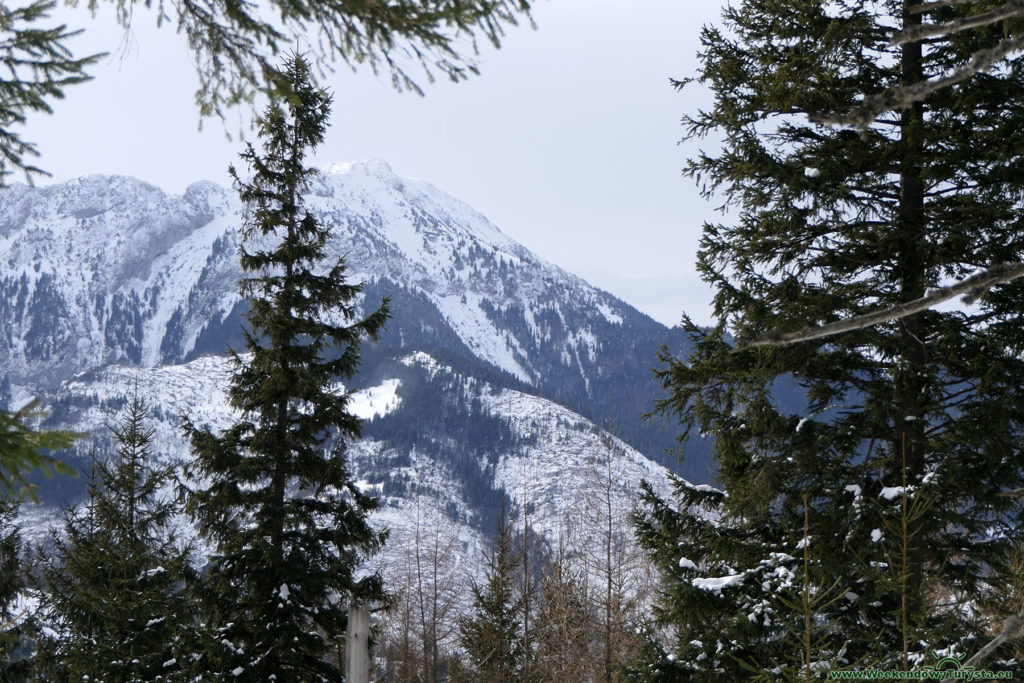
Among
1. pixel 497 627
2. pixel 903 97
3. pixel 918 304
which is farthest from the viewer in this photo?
pixel 497 627

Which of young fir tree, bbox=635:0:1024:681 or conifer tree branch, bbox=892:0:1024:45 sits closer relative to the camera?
conifer tree branch, bbox=892:0:1024:45

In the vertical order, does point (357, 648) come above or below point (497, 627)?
above

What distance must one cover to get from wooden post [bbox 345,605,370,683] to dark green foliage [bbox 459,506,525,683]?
1155cm

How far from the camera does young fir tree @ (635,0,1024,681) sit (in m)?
6.49

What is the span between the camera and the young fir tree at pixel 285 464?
1127 centimetres

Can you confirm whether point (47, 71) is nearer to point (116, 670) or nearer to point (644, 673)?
point (644, 673)

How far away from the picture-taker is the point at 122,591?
12594 millimetres

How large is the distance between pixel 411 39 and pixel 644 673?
626 centimetres

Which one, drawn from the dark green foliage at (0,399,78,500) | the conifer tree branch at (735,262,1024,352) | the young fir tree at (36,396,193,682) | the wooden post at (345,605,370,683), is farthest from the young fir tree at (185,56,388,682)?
the conifer tree branch at (735,262,1024,352)

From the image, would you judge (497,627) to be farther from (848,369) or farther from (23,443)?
(23,443)

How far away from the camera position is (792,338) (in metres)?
1.85

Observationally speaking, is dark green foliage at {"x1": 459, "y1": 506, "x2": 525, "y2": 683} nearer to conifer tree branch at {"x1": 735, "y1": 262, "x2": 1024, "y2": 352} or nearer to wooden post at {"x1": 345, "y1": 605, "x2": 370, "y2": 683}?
wooden post at {"x1": 345, "y1": 605, "x2": 370, "y2": 683}

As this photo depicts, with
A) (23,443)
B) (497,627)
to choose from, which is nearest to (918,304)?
(23,443)

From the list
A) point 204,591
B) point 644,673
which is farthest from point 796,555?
point 204,591
